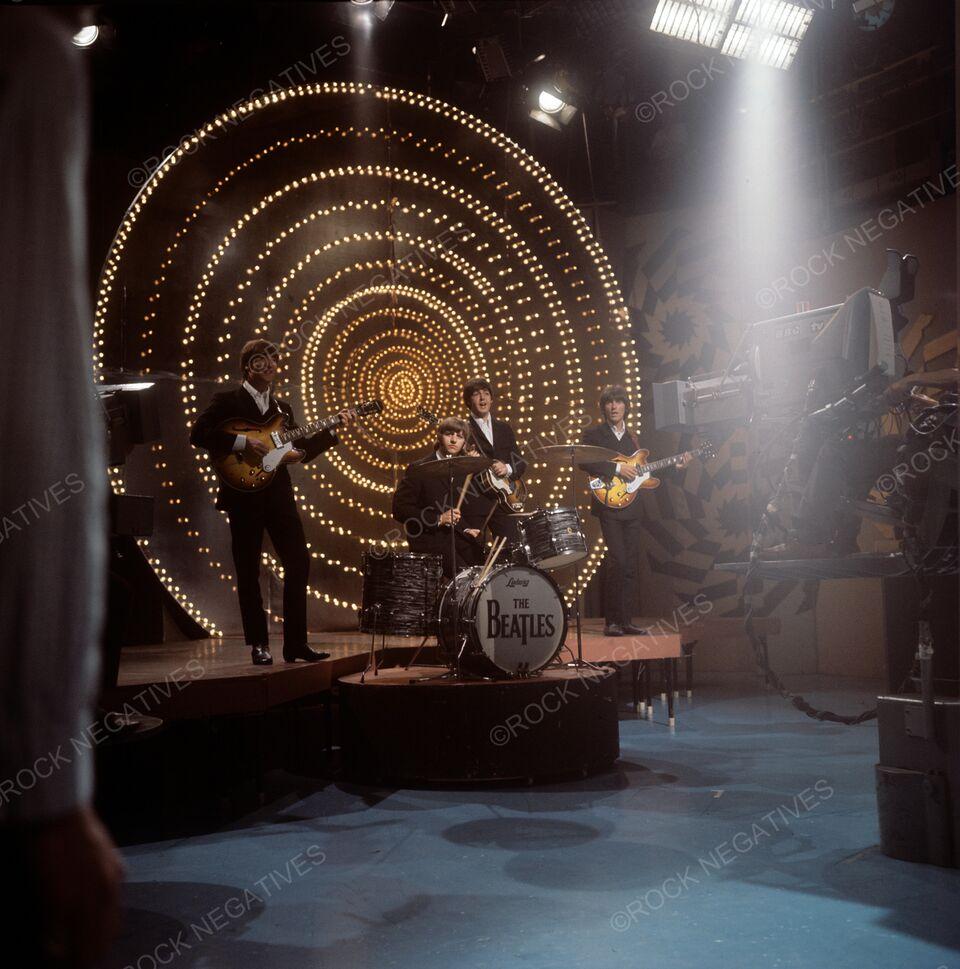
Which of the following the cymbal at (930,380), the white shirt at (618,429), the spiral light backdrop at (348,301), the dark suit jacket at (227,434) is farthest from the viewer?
the white shirt at (618,429)

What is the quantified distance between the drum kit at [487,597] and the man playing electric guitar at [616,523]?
122cm

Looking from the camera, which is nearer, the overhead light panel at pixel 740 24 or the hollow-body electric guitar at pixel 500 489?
the hollow-body electric guitar at pixel 500 489

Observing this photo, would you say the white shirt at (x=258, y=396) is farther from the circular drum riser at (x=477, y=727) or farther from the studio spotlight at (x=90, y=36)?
the studio spotlight at (x=90, y=36)

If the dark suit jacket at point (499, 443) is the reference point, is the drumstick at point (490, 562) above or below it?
below

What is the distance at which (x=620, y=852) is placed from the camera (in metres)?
3.83

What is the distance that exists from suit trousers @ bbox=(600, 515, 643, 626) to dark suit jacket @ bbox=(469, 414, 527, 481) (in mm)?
858

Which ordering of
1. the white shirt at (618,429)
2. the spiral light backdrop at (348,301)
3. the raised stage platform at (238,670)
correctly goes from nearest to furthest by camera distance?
the raised stage platform at (238,670)
the spiral light backdrop at (348,301)
the white shirt at (618,429)

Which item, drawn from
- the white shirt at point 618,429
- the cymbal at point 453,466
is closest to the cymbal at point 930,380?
the cymbal at point 453,466

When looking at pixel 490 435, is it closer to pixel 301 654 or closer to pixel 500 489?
pixel 500 489

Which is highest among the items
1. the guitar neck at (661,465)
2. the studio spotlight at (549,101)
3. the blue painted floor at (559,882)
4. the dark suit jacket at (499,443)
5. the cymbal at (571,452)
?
the studio spotlight at (549,101)

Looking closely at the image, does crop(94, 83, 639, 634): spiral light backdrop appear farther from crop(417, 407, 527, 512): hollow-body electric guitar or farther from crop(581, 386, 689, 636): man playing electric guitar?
crop(417, 407, 527, 512): hollow-body electric guitar

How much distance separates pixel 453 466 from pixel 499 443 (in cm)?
167

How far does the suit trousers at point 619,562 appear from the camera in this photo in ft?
23.0

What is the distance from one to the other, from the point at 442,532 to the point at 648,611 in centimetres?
422
